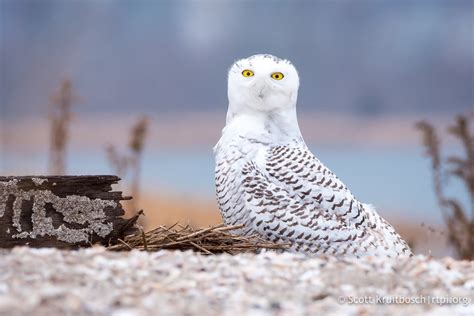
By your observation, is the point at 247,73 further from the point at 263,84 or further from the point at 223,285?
the point at 223,285

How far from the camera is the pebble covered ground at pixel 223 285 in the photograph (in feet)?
10.7

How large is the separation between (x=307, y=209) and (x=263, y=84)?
2.92 feet

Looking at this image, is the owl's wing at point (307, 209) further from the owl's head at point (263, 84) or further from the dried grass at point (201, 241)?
the owl's head at point (263, 84)

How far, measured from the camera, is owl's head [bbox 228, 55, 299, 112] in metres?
5.30

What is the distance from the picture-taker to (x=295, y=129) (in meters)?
5.44

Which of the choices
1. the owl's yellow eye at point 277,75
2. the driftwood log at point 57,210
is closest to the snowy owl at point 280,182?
the owl's yellow eye at point 277,75

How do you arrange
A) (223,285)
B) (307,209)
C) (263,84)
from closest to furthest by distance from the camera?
(223,285), (307,209), (263,84)

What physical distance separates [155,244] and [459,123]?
3.38 m

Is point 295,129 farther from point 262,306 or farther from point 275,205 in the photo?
point 262,306

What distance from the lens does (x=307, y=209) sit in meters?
4.96

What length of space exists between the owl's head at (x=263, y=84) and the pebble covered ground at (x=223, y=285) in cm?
147

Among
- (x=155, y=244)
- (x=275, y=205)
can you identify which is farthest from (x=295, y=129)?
(x=155, y=244)

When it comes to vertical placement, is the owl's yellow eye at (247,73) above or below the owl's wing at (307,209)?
above

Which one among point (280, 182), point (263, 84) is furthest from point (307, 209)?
point (263, 84)
